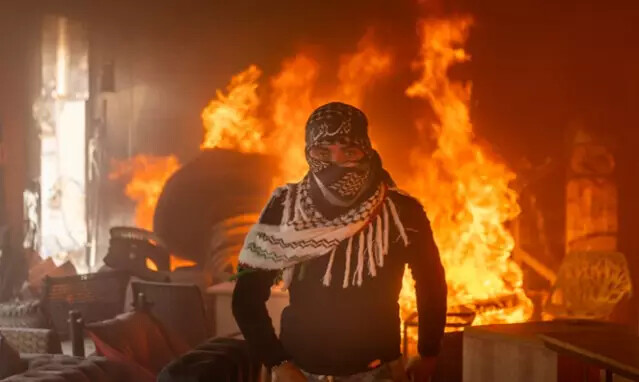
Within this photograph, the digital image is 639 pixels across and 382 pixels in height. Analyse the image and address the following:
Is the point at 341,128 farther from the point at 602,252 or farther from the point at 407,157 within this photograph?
the point at 407,157

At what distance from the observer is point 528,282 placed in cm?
775

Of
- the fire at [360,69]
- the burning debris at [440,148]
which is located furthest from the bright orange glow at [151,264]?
the fire at [360,69]

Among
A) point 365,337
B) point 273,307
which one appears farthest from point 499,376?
point 273,307

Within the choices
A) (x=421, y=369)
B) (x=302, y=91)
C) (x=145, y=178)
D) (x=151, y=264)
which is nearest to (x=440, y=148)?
(x=302, y=91)

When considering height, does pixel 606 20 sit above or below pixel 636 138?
above

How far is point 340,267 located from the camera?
2.02 metres

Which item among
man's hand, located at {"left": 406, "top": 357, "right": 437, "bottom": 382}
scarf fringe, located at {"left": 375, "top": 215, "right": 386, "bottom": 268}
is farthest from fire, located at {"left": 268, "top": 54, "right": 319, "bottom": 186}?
scarf fringe, located at {"left": 375, "top": 215, "right": 386, "bottom": 268}

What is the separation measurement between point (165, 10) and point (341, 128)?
7.44 meters

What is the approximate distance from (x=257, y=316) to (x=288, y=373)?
0.19 metres

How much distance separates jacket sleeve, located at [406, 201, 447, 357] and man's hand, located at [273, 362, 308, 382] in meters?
0.41

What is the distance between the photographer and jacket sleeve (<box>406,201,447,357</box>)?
2.08 metres

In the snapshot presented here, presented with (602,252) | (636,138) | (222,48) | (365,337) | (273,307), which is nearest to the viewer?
(365,337)

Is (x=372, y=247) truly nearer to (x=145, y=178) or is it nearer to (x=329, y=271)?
(x=329, y=271)

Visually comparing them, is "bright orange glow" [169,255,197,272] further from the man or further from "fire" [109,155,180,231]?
the man
